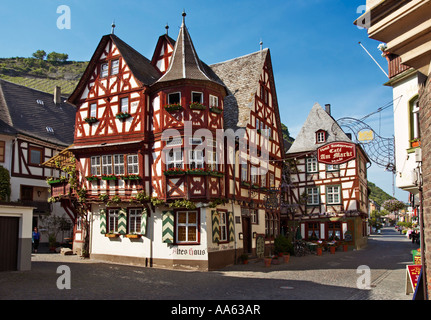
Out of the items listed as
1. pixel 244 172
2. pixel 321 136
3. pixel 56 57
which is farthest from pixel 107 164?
pixel 56 57

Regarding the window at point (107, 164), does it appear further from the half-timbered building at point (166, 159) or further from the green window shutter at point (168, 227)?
the green window shutter at point (168, 227)

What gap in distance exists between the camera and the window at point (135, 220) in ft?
65.8

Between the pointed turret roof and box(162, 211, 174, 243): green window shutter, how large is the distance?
6.56m

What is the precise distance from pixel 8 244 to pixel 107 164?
6951 mm

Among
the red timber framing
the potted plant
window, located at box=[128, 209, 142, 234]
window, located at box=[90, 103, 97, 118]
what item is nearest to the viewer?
window, located at box=[128, 209, 142, 234]

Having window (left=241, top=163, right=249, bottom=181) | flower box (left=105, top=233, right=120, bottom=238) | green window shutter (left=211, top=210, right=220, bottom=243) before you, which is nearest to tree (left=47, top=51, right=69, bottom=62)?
flower box (left=105, top=233, right=120, bottom=238)

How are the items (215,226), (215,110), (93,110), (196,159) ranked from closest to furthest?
(196,159)
(215,226)
(215,110)
(93,110)

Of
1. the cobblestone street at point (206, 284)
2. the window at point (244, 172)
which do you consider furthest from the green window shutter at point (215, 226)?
the window at point (244, 172)

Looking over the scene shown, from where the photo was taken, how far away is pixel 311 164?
33.9m

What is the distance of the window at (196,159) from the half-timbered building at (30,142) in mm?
17460

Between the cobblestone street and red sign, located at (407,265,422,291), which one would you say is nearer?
red sign, located at (407,265,422,291)

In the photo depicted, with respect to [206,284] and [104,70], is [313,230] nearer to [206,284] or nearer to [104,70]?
[206,284]

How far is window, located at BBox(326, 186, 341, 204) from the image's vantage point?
32062mm

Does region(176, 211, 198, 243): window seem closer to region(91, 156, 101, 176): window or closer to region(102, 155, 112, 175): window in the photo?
region(102, 155, 112, 175): window
